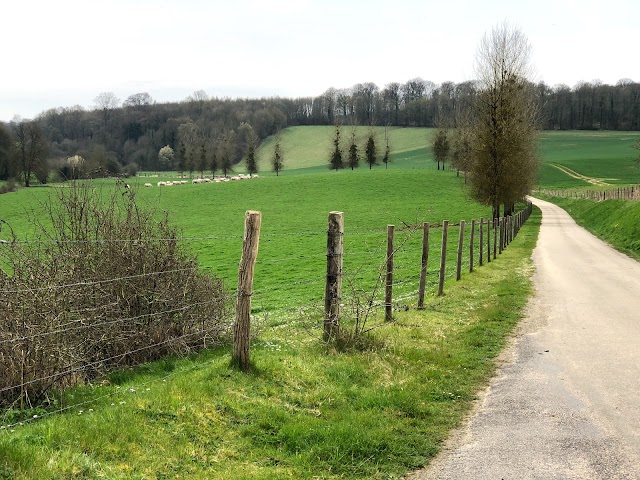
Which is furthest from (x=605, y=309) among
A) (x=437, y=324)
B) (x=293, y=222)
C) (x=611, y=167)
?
(x=611, y=167)

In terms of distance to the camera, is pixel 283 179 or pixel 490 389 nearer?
pixel 490 389

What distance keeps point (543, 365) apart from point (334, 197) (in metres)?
61.5

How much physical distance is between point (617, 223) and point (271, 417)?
110 ft

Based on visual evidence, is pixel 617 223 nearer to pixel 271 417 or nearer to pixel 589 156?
pixel 271 417

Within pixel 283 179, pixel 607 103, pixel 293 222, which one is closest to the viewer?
pixel 293 222

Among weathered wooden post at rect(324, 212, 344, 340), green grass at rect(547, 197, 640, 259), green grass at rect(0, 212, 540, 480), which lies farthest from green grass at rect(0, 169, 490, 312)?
green grass at rect(547, 197, 640, 259)

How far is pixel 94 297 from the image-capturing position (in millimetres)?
7816

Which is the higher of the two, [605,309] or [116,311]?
[116,311]

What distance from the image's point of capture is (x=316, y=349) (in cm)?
843

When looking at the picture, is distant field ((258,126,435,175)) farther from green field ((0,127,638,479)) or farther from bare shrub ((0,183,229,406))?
bare shrub ((0,183,229,406))

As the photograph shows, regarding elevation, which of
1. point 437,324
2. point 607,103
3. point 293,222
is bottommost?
point 293,222

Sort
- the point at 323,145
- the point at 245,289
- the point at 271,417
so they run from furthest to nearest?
the point at 323,145
the point at 245,289
the point at 271,417

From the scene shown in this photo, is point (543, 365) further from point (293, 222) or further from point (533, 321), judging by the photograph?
point (293, 222)

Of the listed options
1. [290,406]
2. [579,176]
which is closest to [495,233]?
[290,406]
